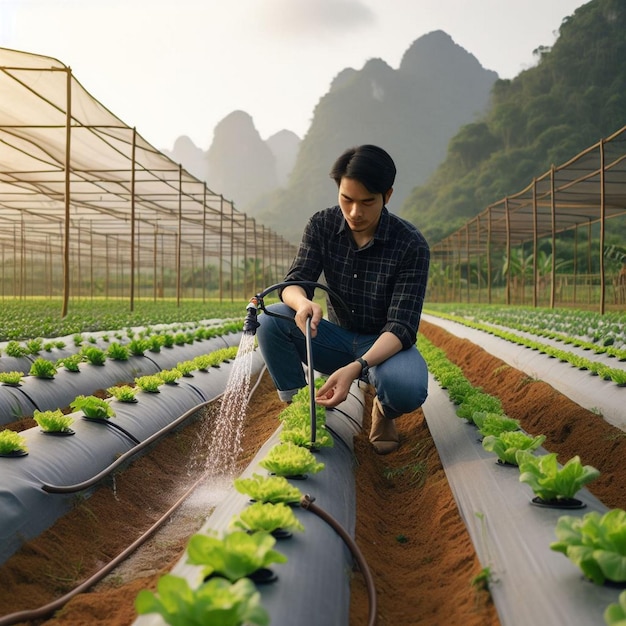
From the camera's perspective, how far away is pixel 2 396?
5.16 m

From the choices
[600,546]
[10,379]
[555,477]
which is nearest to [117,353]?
[10,379]

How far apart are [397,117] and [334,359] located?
110955 mm

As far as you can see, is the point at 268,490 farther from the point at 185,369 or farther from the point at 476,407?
the point at 185,369

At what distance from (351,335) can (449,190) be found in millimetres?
54131

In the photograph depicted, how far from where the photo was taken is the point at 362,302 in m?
4.48

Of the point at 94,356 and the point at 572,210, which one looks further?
the point at 572,210

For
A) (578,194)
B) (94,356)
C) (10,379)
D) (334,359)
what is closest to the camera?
(334,359)

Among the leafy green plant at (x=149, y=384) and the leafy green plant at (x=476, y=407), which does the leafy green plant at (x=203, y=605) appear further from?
the leafy green plant at (x=149, y=384)

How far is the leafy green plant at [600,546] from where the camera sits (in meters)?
1.85

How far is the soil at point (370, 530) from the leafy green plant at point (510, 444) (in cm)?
37

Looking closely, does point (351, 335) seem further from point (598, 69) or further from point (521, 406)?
point (598, 69)

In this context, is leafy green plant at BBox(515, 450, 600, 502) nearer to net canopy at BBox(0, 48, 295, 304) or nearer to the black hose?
the black hose

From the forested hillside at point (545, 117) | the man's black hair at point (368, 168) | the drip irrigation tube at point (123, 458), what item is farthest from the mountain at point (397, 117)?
the man's black hair at point (368, 168)

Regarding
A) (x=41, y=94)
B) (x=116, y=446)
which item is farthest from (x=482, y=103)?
(x=116, y=446)
